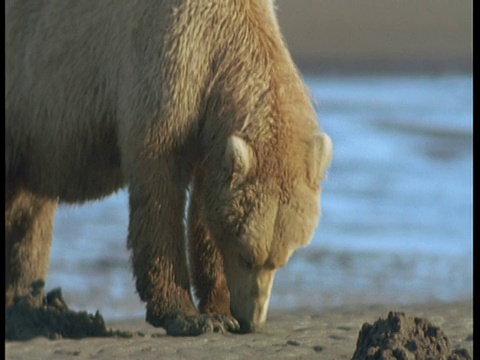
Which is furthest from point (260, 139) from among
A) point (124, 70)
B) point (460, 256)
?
point (460, 256)

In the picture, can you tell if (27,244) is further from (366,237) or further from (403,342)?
(366,237)

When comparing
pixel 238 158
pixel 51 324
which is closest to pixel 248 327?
pixel 238 158

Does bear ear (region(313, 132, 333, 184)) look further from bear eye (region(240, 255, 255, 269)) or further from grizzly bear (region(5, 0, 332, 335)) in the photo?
bear eye (region(240, 255, 255, 269))

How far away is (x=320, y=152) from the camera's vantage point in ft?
24.5

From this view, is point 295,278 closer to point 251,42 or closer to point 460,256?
point 460,256

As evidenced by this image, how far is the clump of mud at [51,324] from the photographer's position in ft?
25.2

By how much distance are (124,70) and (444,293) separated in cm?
440

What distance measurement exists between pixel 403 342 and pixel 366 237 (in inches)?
268

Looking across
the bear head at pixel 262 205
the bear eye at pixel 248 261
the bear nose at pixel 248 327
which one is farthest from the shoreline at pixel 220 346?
the bear eye at pixel 248 261

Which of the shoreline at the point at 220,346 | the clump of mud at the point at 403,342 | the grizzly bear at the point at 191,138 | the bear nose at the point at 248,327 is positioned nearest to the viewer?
the clump of mud at the point at 403,342

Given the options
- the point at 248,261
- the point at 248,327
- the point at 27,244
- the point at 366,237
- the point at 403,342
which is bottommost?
the point at 403,342

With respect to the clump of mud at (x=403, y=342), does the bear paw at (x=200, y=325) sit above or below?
above

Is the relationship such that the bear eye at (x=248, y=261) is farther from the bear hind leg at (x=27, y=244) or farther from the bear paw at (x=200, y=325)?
the bear hind leg at (x=27, y=244)

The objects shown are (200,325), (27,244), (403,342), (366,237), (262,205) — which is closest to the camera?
(403,342)
